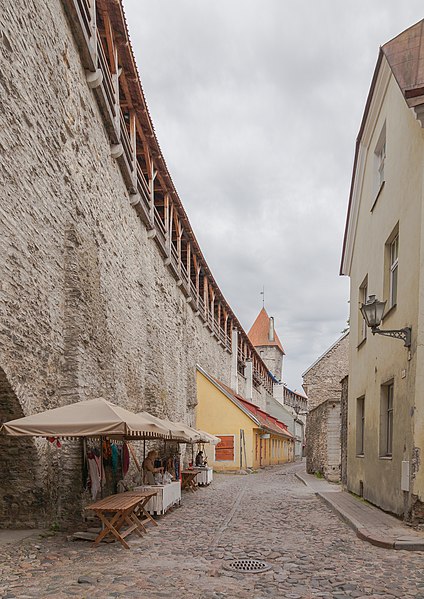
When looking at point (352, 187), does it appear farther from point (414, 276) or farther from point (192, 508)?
point (192, 508)

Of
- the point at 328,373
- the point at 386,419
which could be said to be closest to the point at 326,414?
the point at 386,419

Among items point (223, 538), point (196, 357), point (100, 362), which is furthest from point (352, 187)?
point (196, 357)

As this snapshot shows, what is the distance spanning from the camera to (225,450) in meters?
26.1

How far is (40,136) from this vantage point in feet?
27.9

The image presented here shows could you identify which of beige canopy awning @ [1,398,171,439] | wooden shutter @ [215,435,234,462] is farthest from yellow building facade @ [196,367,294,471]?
beige canopy awning @ [1,398,171,439]

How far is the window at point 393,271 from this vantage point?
1041 cm

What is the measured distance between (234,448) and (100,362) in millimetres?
16326

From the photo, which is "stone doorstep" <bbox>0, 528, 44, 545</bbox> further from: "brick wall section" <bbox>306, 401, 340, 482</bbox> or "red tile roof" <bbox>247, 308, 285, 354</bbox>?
"red tile roof" <bbox>247, 308, 285, 354</bbox>

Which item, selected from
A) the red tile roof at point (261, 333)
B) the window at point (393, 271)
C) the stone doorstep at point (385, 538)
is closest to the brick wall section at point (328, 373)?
the window at point (393, 271)

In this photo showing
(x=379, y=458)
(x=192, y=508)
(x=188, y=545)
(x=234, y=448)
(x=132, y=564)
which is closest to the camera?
(x=132, y=564)

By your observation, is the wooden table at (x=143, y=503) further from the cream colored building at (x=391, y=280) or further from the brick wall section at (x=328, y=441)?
the brick wall section at (x=328, y=441)

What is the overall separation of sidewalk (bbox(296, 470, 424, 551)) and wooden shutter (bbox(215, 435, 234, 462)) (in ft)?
47.0

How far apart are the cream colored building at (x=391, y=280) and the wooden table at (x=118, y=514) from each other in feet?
12.8

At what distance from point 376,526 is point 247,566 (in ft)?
9.40
